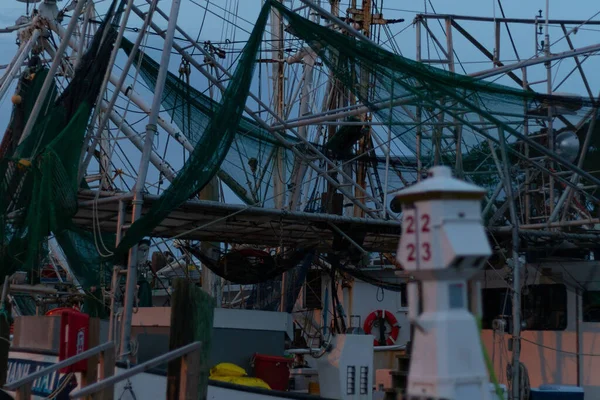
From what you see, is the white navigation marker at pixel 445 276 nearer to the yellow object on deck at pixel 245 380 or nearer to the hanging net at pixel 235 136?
the yellow object on deck at pixel 245 380

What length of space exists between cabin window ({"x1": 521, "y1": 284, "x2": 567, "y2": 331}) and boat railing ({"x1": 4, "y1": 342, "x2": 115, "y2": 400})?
5.93 meters

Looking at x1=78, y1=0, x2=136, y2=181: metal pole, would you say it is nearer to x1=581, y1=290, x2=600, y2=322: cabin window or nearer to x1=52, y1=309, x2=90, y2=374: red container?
x1=52, y1=309, x2=90, y2=374: red container

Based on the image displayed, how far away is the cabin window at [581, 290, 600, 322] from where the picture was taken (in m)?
11.9

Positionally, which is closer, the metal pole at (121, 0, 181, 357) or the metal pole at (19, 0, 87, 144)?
the metal pole at (121, 0, 181, 357)

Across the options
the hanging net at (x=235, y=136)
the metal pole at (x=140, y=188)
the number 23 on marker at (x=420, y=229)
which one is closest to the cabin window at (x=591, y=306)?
the hanging net at (x=235, y=136)

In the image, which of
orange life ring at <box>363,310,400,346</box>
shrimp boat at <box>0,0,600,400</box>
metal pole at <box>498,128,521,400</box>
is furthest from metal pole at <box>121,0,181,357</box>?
orange life ring at <box>363,310,400,346</box>

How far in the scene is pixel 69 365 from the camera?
836cm

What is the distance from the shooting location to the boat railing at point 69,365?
8.13 meters

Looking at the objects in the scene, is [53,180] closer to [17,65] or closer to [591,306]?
[17,65]

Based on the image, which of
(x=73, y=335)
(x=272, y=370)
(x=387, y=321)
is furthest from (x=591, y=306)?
(x=73, y=335)

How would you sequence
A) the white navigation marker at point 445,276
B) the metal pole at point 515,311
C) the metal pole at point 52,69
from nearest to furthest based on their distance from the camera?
the white navigation marker at point 445,276, the metal pole at point 515,311, the metal pole at point 52,69

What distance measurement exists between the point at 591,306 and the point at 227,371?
16.2ft

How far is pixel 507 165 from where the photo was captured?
35.1 feet

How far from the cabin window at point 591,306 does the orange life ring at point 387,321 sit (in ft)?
17.9
